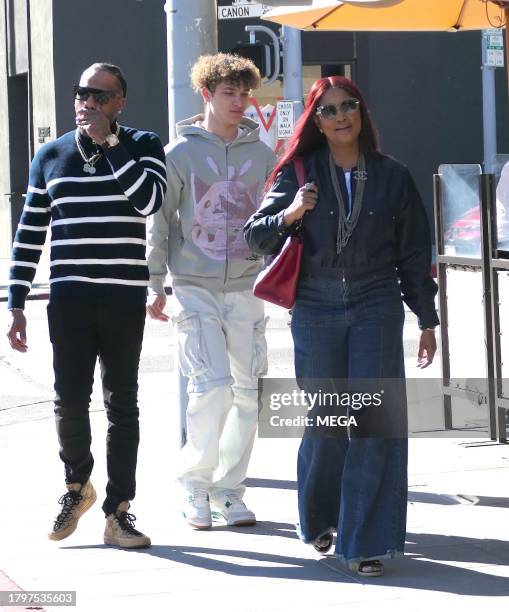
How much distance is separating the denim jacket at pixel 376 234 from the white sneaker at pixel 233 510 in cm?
129

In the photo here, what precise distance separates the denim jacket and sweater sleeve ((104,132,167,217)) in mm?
517

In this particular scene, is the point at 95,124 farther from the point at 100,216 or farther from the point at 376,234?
the point at 376,234

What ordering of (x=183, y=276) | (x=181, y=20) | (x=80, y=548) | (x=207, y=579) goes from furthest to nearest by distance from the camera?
(x=181, y=20), (x=183, y=276), (x=80, y=548), (x=207, y=579)

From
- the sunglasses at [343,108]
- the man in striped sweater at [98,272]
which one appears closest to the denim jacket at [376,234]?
the sunglasses at [343,108]

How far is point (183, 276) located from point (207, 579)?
5.00 ft

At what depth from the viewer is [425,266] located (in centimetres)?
528

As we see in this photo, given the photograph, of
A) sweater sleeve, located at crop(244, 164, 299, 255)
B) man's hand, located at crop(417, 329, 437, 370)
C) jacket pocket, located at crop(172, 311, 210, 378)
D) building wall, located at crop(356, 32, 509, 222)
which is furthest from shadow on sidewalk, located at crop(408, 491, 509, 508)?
building wall, located at crop(356, 32, 509, 222)

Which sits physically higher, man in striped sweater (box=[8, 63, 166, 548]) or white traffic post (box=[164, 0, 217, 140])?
white traffic post (box=[164, 0, 217, 140])

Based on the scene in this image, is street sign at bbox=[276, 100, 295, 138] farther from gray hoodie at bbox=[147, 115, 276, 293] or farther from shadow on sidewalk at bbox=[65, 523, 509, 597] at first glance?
shadow on sidewalk at bbox=[65, 523, 509, 597]

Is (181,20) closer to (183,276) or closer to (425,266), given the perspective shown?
(183,276)

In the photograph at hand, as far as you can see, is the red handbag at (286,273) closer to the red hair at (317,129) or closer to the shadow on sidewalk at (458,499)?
the red hair at (317,129)

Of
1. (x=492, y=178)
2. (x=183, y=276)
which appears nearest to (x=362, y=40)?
(x=492, y=178)

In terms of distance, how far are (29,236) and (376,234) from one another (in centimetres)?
158

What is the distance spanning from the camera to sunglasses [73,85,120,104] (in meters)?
5.58
